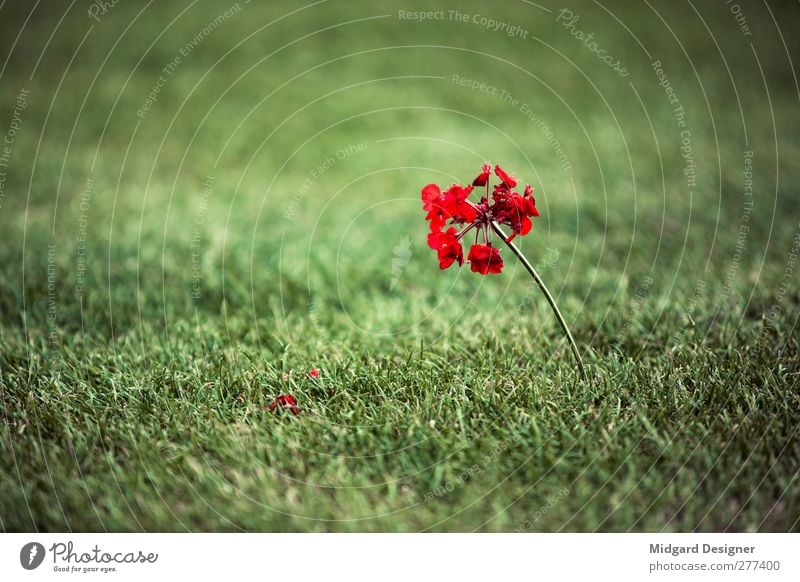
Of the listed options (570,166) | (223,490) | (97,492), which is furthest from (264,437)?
(570,166)

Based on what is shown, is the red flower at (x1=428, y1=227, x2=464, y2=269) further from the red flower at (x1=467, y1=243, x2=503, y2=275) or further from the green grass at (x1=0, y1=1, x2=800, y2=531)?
the green grass at (x1=0, y1=1, x2=800, y2=531)

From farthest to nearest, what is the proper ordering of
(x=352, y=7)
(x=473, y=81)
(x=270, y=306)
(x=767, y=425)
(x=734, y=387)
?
(x=352, y=7), (x=473, y=81), (x=270, y=306), (x=734, y=387), (x=767, y=425)

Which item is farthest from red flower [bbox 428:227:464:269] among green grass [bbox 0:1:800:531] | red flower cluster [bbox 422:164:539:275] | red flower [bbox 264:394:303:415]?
red flower [bbox 264:394:303:415]

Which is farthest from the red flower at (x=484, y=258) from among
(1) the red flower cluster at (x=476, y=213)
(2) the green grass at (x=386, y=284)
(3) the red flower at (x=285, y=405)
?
(3) the red flower at (x=285, y=405)

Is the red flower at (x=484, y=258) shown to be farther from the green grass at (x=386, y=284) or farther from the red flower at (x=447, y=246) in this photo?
the green grass at (x=386, y=284)

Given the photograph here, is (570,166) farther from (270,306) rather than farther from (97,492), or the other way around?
(97,492)
